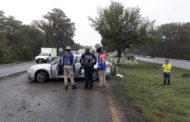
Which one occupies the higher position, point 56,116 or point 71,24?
point 71,24

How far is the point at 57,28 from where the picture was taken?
9412 cm

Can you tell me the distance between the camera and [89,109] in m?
8.38

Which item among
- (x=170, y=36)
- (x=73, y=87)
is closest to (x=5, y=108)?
(x=73, y=87)

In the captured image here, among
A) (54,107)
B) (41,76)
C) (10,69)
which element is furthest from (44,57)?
(54,107)

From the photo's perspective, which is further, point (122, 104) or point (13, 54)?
point (13, 54)

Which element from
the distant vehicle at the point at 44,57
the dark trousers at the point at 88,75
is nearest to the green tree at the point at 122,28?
the distant vehicle at the point at 44,57

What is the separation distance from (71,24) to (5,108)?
87.8 m

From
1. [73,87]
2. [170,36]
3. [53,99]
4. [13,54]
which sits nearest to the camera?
[53,99]

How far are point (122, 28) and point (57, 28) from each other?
5558 centimetres

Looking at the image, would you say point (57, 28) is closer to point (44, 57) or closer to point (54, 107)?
point (44, 57)

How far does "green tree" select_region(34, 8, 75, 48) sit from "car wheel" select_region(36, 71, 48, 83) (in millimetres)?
77790

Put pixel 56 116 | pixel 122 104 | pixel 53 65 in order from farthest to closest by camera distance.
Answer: pixel 53 65 < pixel 122 104 < pixel 56 116

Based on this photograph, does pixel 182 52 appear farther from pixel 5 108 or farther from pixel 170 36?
pixel 5 108

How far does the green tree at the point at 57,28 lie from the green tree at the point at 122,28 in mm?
52800
